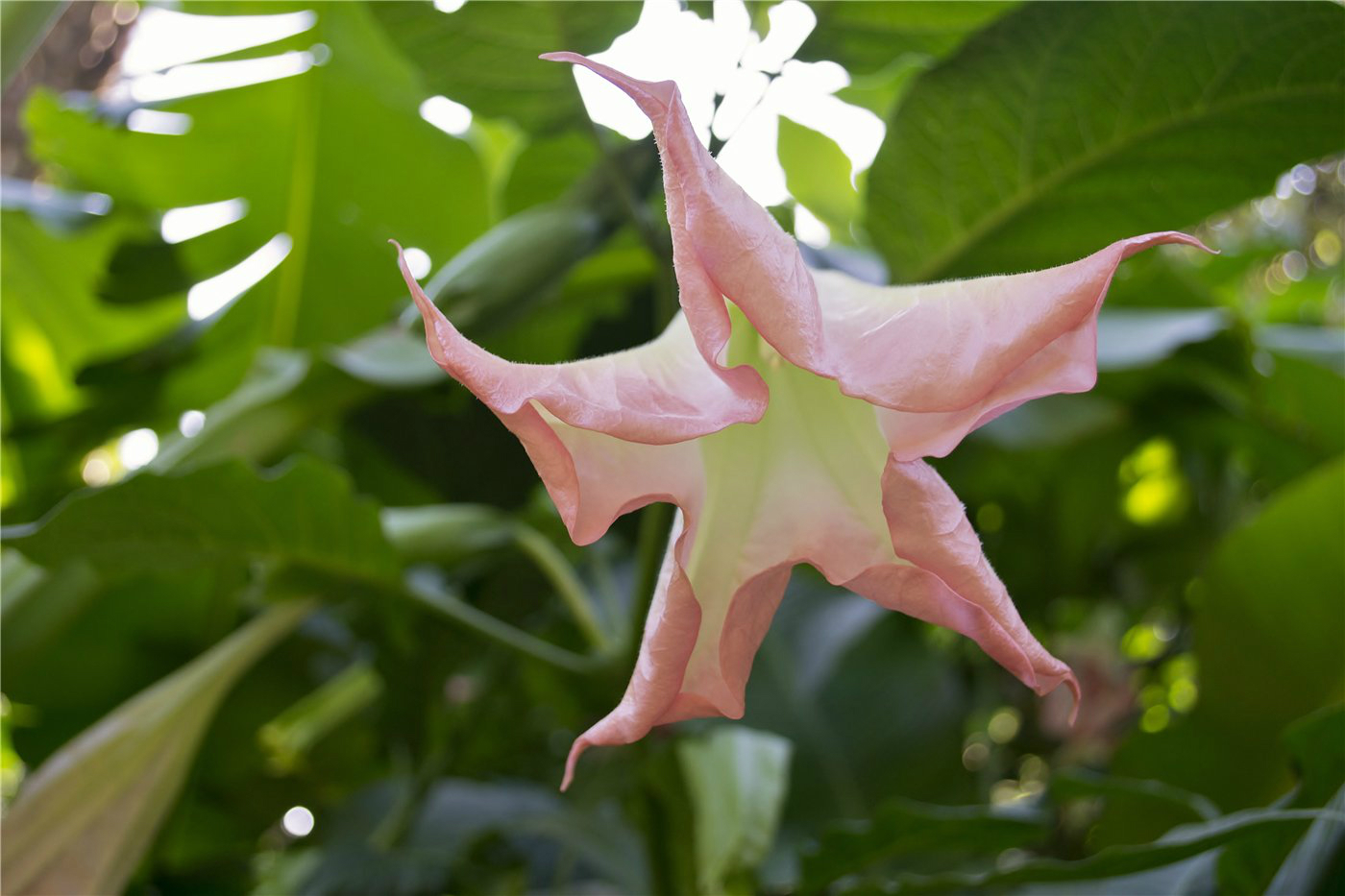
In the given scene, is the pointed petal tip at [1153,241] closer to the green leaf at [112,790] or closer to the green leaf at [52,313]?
the green leaf at [112,790]

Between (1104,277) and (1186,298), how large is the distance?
358 mm

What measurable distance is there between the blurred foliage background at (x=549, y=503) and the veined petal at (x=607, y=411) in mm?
135

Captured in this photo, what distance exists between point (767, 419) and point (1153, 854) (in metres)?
0.15

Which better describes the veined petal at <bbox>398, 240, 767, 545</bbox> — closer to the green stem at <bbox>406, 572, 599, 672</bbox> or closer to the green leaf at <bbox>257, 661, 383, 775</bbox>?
the green stem at <bbox>406, 572, 599, 672</bbox>

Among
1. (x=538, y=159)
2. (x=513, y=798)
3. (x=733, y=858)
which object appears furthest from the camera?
(x=513, y=798)

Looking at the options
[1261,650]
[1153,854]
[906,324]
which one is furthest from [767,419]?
[1261,650]

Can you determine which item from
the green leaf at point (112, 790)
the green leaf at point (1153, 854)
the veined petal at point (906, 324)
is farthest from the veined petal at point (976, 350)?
the green leaf at point (112, 790)

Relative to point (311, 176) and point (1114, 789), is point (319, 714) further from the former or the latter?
point (1114, 789)

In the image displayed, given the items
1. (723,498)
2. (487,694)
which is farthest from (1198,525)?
(723,498)

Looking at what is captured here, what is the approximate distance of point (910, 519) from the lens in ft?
0.55

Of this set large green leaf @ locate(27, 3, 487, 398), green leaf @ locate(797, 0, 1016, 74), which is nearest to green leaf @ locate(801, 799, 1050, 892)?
green leaf @ locate(797, 0, 1016, 74)

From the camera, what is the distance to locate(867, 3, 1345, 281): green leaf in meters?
0.29

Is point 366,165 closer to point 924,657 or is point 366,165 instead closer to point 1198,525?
point 924,657

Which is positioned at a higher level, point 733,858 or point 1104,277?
point 1104,277
